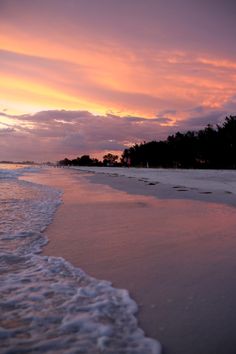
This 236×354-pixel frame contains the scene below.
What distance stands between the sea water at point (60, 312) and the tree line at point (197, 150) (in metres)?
53.3

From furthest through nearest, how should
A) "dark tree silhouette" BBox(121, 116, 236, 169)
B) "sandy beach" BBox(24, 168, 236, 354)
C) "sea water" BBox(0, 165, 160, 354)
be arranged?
"dark tree silhouette" BBox(121, 116, 236, 169) < "sandy beach" BBox(24, 168, 236, 354) < "sea water" BBox(0, 165, 160, 354)

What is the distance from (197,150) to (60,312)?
63.0m

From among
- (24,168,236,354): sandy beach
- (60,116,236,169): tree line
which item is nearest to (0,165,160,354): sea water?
(24,168,236,354): sandy beach

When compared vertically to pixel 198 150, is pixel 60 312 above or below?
below

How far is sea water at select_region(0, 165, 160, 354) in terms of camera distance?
81.1 inches

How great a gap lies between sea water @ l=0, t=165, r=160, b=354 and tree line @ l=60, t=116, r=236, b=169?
175ft

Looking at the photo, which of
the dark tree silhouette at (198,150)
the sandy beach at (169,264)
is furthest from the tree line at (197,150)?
the sandy beach at (169,264)

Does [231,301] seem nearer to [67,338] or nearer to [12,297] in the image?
[67,338]

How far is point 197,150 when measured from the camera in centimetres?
6284

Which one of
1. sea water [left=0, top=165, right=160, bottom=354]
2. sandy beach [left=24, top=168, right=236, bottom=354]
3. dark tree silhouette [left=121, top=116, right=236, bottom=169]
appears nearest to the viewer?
sea water [left=0, top=165, right=160, bottom=354]

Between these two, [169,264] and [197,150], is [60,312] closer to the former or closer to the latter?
[169,264]

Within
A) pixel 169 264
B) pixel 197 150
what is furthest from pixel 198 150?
pixel 169 264

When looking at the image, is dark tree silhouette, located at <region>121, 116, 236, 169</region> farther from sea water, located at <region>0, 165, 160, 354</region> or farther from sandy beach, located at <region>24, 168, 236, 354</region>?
sea water, located at <region>0, 165, 160, 354</region>

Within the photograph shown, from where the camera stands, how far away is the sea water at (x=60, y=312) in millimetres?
2061
